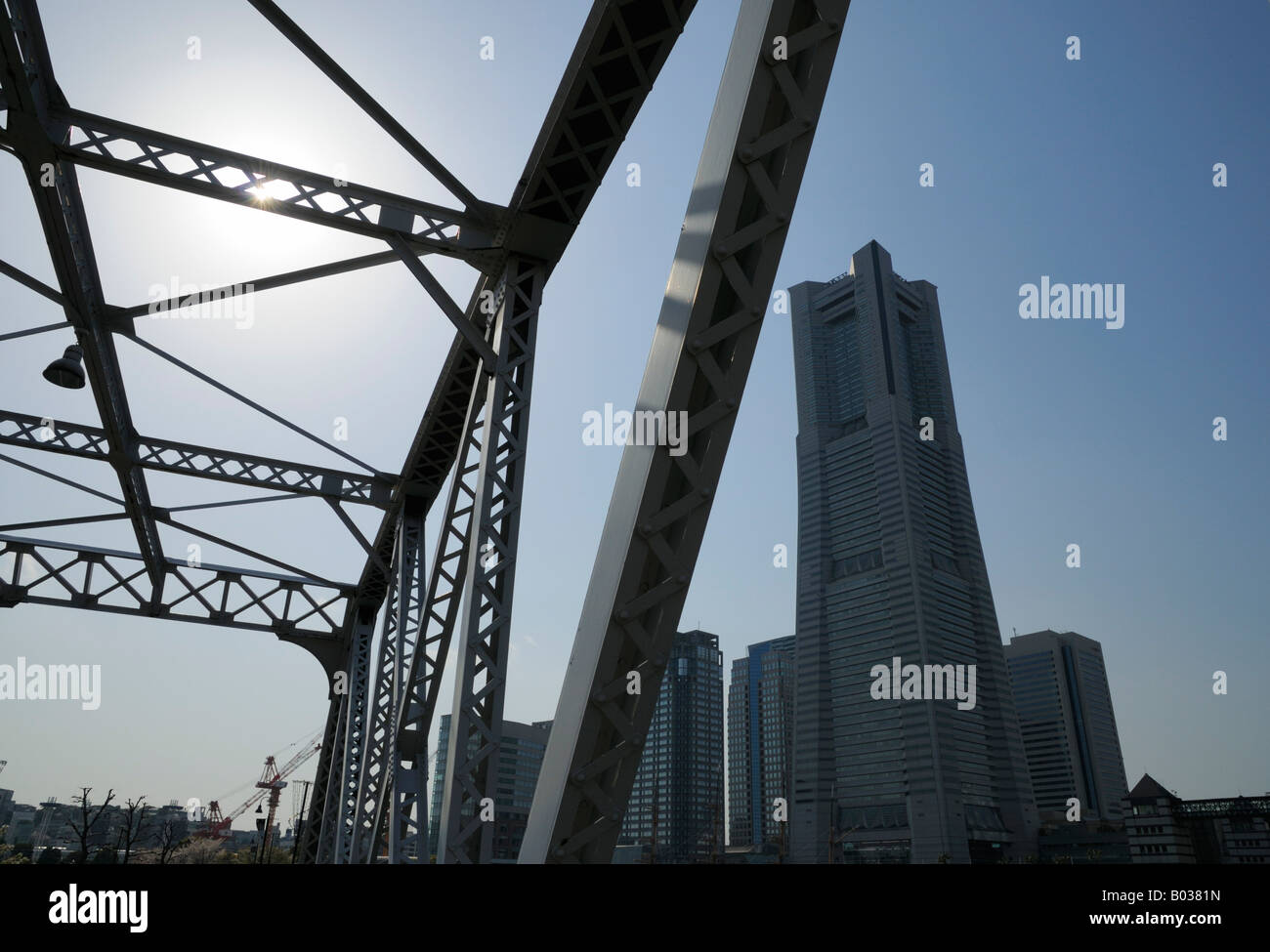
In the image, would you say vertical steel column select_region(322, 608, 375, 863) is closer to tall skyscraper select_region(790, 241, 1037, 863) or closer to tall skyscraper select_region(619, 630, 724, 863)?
tall skyscraper select_region(790, 241, 1037, 863)

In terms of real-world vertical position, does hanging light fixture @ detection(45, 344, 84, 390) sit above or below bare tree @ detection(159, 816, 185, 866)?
above

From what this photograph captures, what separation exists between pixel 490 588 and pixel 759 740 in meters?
135

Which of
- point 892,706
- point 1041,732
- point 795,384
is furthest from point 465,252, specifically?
point 1041,732

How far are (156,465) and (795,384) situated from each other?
121 m

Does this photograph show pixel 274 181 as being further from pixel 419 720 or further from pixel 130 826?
pixel 130 826

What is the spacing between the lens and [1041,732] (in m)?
120

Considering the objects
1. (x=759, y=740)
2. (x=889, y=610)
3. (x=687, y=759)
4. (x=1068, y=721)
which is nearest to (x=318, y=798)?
(x=687, y=759)

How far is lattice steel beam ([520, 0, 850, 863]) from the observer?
255 cm

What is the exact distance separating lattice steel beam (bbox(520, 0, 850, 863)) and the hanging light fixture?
9434 millimetres

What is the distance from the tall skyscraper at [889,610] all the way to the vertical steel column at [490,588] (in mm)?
75245

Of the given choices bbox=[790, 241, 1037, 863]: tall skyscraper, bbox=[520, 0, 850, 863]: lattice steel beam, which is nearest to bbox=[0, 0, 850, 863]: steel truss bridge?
bbox=[520, 0, 850, 863]: lattice steel beam

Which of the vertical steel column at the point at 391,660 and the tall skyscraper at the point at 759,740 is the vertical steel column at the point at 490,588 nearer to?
the vertical steel column at the point at 391,660

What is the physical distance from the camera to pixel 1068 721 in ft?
374

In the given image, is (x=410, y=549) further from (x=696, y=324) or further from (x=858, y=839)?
(x=858, y=839)
